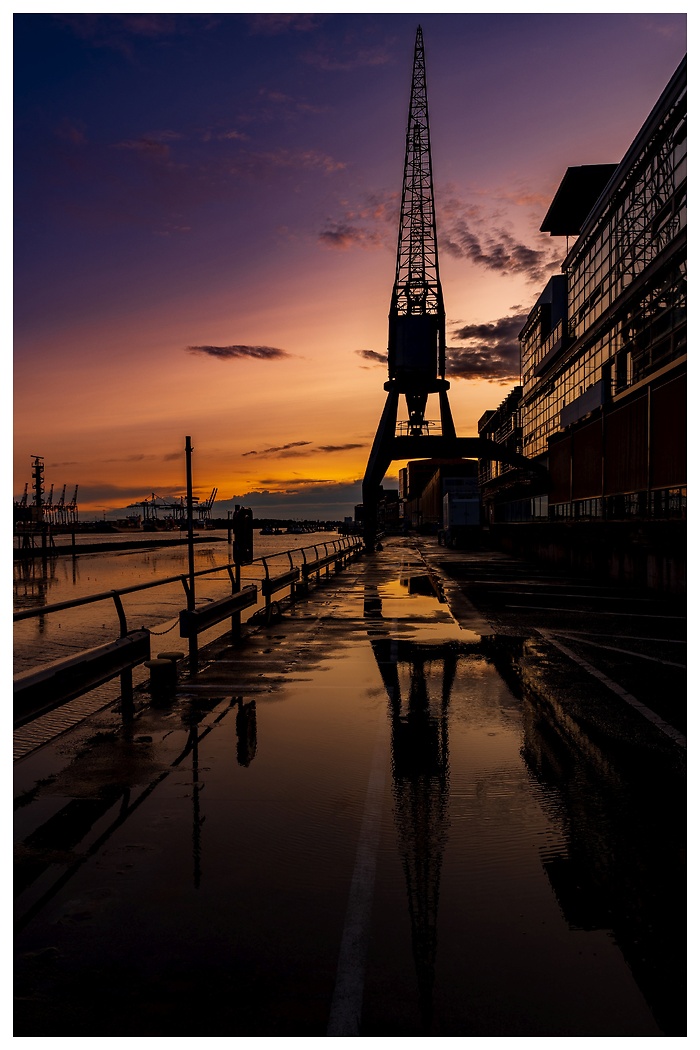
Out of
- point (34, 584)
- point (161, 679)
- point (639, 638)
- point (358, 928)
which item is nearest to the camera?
point (358, 928)

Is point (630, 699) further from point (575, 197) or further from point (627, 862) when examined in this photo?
point (575, 197)

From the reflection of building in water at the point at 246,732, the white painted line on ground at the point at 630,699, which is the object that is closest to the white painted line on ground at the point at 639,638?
the white painted line on ground at the point at 630,699

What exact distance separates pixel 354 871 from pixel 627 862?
1.61 m

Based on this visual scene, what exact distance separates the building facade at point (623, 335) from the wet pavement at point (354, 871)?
15.6 meters

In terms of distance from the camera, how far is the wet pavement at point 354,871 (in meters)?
3.30

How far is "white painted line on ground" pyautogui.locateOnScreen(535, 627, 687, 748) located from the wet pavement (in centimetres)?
13

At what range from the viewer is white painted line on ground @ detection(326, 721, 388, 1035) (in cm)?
319

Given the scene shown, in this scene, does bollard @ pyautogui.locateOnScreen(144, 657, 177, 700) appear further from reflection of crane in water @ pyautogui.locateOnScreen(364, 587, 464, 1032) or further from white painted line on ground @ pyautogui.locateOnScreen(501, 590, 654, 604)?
white painted line on ground @ pyautogui.locateOnScreen(501, 590, 654, 604)

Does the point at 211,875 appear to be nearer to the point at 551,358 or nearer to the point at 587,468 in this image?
the point at 587,468

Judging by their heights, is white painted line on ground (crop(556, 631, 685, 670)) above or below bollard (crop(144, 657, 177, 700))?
below

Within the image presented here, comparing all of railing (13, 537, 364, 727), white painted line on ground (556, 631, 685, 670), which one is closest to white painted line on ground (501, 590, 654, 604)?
white painted line on ground (556, 631, 685, 670)

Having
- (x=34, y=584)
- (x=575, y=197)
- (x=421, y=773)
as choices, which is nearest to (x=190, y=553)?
(x=421, y=773)

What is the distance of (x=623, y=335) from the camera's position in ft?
124
